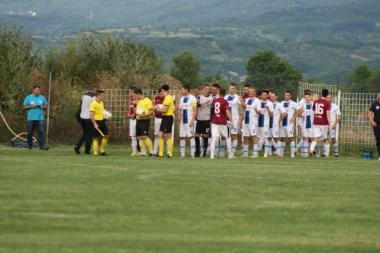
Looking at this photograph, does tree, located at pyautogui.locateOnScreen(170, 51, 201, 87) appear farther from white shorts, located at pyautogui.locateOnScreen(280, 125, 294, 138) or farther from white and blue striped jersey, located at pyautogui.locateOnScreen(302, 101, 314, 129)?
white shorts, located at pyautogui.locateOnScreen(280, 125, 294, 138)

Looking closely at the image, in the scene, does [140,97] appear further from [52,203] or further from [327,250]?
[327,250]

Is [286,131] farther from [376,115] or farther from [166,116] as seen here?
[166,116]

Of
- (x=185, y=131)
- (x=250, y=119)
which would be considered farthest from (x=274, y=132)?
(x=185, y=131)

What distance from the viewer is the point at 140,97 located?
27594 mm

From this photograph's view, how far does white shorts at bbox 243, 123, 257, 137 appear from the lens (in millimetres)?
29188

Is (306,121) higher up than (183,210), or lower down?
higher up

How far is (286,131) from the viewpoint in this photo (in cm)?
3052

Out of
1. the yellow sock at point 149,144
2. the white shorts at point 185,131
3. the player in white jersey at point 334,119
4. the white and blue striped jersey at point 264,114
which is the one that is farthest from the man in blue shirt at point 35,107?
the player in white jersey at point 334,119

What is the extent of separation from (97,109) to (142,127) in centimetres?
136

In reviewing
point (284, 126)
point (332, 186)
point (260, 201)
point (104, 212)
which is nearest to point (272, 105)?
point (284, 126)

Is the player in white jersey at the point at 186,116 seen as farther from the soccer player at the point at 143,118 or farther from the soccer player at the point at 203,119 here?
the soccer player at the point at 143,118

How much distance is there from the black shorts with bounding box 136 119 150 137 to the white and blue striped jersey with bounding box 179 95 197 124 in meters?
1.16

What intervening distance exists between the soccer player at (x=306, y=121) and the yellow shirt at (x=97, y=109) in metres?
6.58

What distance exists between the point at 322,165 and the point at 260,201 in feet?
30.7
